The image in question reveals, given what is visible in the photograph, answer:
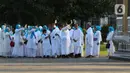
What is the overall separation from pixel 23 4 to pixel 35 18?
2.14m

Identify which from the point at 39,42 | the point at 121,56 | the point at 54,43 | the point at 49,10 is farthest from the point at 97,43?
the point at 49,10

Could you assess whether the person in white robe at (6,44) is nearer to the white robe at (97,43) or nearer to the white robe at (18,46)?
the white robe at (18,46)

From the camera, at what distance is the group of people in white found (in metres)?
23.5

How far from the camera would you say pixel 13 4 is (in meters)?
40.8

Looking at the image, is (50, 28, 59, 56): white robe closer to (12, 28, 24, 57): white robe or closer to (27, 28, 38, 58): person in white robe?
(27, 28, 38, 58): person in white robe

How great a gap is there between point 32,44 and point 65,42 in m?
1.95

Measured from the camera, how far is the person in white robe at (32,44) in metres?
23.9

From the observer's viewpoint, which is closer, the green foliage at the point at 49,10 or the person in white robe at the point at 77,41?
the person in white robe at the point at 77,41

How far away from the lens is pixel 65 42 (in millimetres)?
23484

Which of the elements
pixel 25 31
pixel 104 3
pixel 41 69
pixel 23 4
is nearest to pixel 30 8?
pixel 23 4

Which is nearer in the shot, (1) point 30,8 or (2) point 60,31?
(2) point 60,31

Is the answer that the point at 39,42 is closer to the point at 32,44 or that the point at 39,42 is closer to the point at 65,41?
the point at 32,44

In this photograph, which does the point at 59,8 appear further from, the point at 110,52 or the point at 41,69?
the point at 41,69

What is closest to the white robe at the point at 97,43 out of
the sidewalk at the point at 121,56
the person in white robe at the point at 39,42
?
the sidewalk at the point at 121,56
